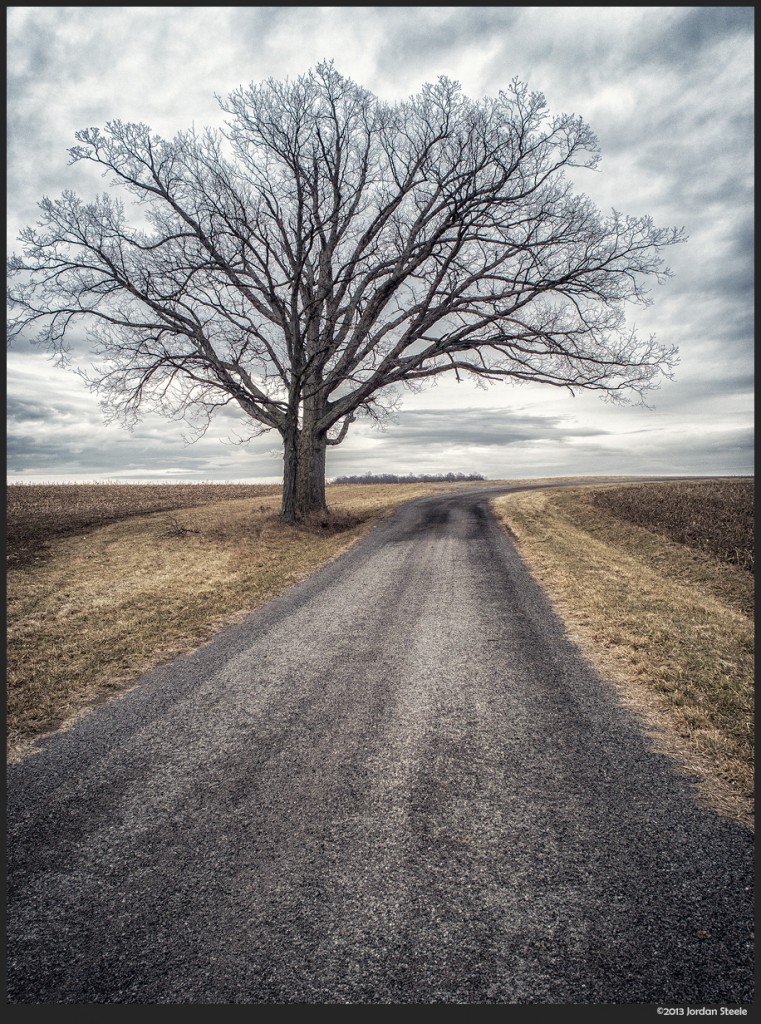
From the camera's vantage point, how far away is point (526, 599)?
28.3 ft

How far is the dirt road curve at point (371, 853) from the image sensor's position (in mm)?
2242

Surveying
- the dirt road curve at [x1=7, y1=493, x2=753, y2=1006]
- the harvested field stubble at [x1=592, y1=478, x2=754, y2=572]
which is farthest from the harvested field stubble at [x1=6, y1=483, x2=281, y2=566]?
the harvested field stubble at [x1=592, y1=478, x2=754, y2=572]

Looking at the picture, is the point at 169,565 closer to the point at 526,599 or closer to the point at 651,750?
the point at 526,599

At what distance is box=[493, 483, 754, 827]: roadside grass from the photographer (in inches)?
162

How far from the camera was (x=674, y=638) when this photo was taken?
266 inches

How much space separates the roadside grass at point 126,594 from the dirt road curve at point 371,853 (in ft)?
2.98

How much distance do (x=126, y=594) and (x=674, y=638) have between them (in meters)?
9.87

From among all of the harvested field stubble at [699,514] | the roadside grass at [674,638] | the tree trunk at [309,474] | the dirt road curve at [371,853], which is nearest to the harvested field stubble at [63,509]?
the tree trunk at [309,474]

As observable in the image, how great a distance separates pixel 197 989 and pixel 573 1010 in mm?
1739

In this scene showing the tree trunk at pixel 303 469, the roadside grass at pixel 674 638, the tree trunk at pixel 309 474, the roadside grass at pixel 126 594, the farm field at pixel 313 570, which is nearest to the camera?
the roadside grass at pixel 674 638

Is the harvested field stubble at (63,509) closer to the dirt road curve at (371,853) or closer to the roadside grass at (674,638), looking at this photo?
the dirt road curve at (371,853)

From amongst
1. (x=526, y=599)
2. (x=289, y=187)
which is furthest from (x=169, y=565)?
(x=289, y=187)

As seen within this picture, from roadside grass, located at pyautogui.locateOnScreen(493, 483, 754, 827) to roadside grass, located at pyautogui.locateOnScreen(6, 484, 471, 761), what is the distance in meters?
5.79

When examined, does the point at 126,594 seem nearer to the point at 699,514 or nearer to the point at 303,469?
the point at 303,469
